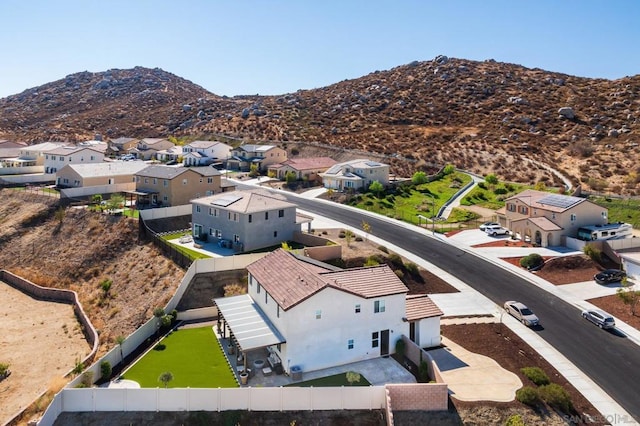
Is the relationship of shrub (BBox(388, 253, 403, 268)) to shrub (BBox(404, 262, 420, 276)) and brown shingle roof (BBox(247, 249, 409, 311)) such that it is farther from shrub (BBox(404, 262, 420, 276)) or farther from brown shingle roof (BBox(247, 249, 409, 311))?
brown shingle roof (BBox(247, 249, 409, 311))

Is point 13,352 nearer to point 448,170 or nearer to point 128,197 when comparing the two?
point 128,197

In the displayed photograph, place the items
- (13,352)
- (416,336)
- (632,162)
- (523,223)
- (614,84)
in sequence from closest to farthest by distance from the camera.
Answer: (416,336) < (13,352) < (523,223) < (632,162) < (614,84)

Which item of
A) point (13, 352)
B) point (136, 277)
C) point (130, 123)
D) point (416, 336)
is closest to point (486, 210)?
point (416, 336)

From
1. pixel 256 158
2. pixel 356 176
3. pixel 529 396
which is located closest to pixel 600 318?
Result: pixel 529 396

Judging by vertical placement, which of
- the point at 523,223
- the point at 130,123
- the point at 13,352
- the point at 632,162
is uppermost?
the point at 130,123

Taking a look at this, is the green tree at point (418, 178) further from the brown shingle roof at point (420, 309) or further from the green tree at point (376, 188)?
the brown shingle roof at point (420, 309)

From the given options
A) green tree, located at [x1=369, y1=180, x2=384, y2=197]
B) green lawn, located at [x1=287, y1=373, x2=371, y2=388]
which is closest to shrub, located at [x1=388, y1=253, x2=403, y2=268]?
green lawn, located at [x1=287, y1=373, x2=371, y2=388]

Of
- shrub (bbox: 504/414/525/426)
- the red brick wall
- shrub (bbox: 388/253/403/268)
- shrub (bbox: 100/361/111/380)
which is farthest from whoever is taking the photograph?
shrub (bbox: 388/253/403/268)
